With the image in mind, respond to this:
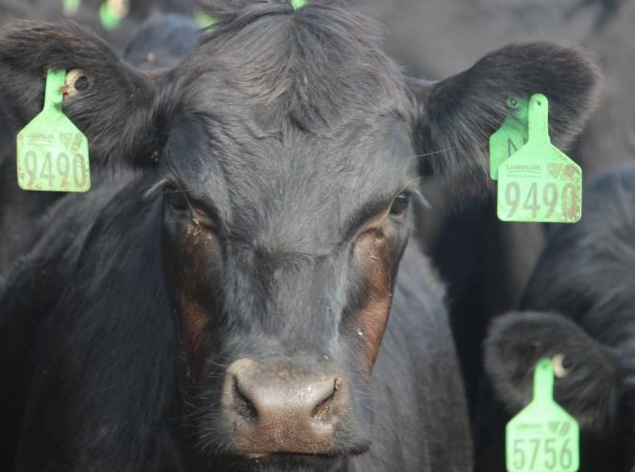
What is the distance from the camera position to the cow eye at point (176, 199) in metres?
4.07

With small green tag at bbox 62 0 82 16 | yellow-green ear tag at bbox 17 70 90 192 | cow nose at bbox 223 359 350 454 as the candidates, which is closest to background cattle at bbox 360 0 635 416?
small green tag at bbox 62 0 82 16

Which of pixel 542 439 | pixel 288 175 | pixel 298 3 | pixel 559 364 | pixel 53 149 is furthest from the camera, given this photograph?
pixel 559 364

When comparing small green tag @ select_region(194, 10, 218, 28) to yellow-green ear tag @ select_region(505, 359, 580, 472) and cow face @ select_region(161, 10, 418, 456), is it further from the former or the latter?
yellow-green ear tag @ select_region(505, 359, 580, 472)

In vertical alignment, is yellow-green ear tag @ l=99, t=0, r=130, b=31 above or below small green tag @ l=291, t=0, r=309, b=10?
above

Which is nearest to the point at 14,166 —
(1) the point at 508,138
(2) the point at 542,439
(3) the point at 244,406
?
(2) the point at 542,439

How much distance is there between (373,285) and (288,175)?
384mm

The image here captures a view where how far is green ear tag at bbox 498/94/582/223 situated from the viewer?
4391 mm

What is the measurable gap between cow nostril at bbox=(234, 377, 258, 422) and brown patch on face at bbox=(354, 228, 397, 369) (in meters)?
0.45

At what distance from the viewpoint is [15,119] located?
4.38 meters

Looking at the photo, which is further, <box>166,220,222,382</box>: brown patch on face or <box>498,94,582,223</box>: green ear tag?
<box>498,94,582,223</box>: green ear tag

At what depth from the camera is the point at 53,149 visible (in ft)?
14.1

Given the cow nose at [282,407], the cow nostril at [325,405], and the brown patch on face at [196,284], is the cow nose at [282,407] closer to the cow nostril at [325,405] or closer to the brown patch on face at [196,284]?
the cow nostril at [325,405]

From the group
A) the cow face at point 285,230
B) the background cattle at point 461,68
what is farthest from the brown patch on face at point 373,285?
the background cattle at point 461,68

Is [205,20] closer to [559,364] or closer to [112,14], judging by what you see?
[112,14]
